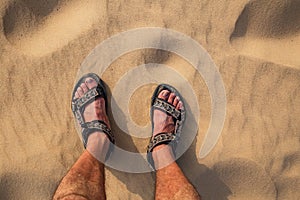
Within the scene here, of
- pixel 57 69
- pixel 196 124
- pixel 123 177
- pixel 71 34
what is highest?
pixel 71 34

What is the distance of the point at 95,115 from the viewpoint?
2631mm

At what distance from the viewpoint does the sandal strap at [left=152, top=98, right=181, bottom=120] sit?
2654 millimetres

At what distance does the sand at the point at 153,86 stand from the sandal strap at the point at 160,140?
0.07 metres

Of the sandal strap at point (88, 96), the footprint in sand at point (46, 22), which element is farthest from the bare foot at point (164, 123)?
the footprint in sand at point (46, 22)

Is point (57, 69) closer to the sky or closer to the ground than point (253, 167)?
closer to the sky

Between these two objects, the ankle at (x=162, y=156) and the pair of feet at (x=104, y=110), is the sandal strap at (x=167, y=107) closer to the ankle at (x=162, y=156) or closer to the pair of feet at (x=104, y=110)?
the pair of feet at (x=104, y=110)

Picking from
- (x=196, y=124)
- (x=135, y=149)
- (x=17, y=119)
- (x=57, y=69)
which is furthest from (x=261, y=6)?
(x=17, y=119)

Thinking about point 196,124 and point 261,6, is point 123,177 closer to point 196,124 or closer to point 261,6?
point 196,124

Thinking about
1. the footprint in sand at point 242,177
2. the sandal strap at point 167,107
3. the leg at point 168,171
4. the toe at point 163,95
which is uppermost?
the toe at point 163,95

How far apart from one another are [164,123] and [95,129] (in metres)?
0.47

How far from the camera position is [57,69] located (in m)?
2.65

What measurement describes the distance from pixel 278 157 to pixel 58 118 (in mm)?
1516

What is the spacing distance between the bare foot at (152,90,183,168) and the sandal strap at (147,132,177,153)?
2 centimetres

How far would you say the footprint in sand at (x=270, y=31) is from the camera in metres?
2.66
